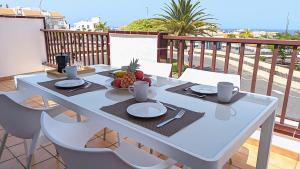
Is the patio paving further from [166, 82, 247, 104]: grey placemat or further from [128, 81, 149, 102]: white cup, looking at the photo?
[128, 81, 149, 102]: white cup

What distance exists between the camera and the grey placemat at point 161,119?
3.01ft

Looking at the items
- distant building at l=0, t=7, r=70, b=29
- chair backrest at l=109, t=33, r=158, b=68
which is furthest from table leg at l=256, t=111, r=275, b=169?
distant building at l=0, t=7, r=70, b=29

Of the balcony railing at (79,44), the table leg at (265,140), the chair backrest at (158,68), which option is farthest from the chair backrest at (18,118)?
the balcony railing at (79,44)

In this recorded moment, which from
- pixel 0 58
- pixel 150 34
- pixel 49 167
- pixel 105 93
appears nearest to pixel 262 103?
pixel 105 93

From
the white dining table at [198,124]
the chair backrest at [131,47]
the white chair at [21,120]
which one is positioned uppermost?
the chair backrest at [131,47]

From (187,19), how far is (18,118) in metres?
12.0

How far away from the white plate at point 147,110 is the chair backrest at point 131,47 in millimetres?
1840

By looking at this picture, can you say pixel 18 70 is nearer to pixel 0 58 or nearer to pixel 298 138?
pixel 0 58

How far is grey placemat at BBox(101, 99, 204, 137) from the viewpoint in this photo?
0.92m

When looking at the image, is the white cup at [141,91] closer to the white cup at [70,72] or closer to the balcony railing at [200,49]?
the white cup at [70,72]

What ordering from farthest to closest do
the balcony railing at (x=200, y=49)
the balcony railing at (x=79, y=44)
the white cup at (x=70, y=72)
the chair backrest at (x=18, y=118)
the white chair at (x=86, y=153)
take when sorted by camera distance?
the balcony railing at (x=79, y=44) → the balcony railing at (x=200, y=49) → the white cup at (x=70, y=72) → the chair backrest at (x=18, y=118) → the white chair at (x=86, y=153)

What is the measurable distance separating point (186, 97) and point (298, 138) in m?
1.30

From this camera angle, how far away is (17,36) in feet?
14.6

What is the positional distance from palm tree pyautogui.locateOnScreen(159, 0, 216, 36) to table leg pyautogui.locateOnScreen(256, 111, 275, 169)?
11455 mm
